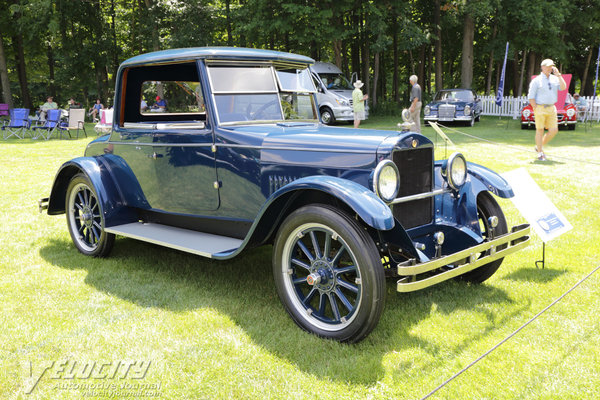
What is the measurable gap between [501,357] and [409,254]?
86 cm

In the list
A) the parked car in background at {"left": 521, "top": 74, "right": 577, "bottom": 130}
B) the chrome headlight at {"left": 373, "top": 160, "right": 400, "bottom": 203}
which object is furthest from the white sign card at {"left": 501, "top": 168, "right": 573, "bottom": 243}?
the parked car in background at {"left": 521, "top": 74, "right": 577, "bottom": 130}

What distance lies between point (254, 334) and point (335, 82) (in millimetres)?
19684

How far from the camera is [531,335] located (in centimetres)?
327

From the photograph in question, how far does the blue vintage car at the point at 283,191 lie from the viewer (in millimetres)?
3176

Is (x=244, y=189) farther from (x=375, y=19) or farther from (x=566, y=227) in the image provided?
(x=375, y=19)

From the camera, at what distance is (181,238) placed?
4.24 m

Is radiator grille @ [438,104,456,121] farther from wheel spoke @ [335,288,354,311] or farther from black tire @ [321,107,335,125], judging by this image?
wheel spoke @ [335,288,354,311]

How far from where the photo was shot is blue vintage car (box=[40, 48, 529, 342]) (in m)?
3.18

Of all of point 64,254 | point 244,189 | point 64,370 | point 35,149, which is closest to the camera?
point 64,370

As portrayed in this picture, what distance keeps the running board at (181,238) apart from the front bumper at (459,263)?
4.62 ft

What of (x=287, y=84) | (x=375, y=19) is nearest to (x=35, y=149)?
(x=287, y=84)

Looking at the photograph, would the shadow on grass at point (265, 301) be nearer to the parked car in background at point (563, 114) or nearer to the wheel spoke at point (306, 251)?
the wheel spoke at point (306, 251)

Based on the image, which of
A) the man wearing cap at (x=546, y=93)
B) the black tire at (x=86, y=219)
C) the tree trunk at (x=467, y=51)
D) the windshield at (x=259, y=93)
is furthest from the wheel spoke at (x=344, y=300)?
the tree trunk at (x=467, y=51)

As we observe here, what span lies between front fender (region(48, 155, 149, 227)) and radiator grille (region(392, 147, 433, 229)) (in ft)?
8.29
